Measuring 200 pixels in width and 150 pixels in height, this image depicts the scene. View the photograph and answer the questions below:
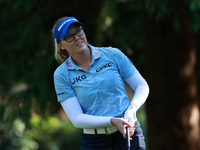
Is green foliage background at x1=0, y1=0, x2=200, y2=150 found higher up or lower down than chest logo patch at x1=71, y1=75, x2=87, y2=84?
higher up

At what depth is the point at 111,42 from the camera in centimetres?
608

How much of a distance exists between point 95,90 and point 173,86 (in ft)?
12.3

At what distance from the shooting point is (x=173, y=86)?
6.01 m

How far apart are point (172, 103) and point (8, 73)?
120 inches

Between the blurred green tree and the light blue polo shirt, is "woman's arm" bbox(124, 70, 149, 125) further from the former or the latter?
the blurred green tree

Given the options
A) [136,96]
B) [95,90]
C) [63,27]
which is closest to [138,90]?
[136,96]

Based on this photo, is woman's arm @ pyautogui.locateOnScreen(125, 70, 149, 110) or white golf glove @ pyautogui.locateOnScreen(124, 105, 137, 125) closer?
white golf glove @ pyautogui.locateOnScreen(124, 105, 137, 125)

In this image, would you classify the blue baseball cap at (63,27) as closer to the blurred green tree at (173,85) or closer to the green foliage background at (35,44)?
the green foliage background at (35,44)

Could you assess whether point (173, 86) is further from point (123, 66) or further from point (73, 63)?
point (73, 63)

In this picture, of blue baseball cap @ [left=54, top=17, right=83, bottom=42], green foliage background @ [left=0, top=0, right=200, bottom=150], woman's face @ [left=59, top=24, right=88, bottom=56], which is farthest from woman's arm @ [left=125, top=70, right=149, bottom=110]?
green foliage background @ [left=0, top=0, right=200, bottom=150]

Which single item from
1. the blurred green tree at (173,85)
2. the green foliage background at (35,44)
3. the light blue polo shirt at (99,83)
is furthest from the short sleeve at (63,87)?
the blurred green tree at (173,85)

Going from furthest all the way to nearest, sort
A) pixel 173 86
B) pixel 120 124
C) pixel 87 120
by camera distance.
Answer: pixel 173 86, pixel 87 120, pixel 120 124

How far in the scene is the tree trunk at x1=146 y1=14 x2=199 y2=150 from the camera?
19.6ft

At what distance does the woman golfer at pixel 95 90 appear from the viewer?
2.51m
